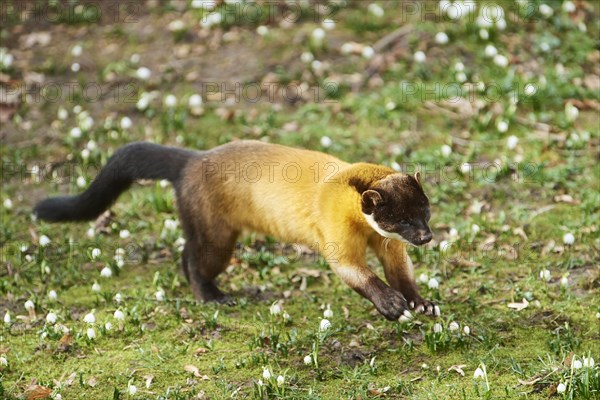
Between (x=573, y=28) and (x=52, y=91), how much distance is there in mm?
6794

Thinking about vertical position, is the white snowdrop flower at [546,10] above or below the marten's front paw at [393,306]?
above

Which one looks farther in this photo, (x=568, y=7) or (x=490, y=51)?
(x=568, y=7)

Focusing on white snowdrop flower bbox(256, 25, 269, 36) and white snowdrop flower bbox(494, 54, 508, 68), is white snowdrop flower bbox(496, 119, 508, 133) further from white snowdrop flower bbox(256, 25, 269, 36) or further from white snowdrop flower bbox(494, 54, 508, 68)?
white snowdrop flower bbox(256, 25, 269, 36)

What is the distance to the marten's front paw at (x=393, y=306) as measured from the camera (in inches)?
275

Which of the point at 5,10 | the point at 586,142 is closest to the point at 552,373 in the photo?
the point at 586,142

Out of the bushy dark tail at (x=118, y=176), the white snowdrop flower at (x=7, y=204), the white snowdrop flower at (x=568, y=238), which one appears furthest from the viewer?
the white snowdrop flower at (x=7, y=204)

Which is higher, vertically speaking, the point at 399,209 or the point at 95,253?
the point at 399,209

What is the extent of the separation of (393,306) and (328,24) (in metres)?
6.14

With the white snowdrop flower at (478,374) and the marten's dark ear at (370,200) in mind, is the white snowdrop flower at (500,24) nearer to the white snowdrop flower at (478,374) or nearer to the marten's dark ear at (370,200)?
the marten's dark ear at (370,200)

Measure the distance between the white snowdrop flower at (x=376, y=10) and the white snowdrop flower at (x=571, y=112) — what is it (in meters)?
3.06

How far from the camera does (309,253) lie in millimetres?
8938

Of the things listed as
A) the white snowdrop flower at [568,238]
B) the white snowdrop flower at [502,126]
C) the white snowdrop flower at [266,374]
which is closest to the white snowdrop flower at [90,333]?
the white snowdrop flower at [266,374]

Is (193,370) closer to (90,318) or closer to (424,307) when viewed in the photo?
(90,318)

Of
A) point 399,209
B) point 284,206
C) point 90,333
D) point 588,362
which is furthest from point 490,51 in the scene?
point 90,333
